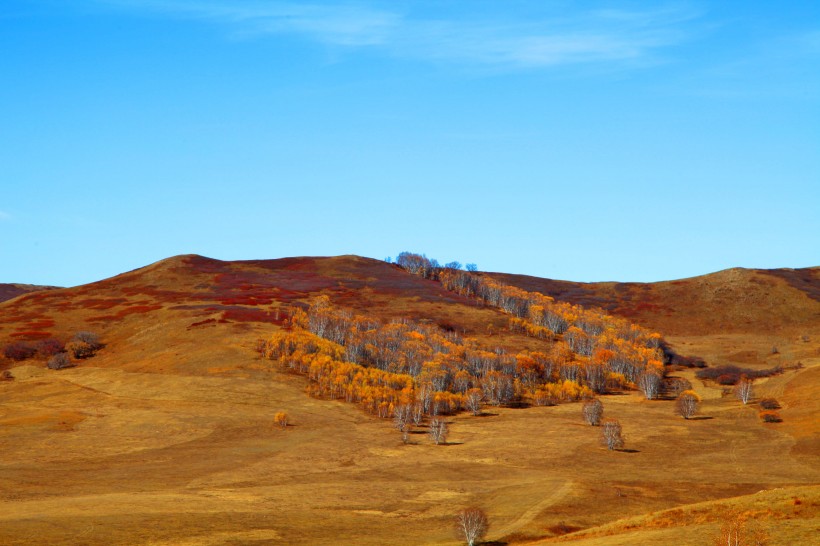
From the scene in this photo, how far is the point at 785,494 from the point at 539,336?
116m

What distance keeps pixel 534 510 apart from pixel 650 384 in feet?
238

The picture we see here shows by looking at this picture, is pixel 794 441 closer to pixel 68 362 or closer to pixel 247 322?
pixel 247 322

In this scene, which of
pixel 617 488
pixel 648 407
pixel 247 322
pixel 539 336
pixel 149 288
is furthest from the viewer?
pixel 149 288

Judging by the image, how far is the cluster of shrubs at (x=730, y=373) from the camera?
149975 mm

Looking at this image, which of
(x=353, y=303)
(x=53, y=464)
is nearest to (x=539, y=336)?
(x=353, y=303)

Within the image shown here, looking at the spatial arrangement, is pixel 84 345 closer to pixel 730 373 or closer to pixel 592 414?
pixel 592 414

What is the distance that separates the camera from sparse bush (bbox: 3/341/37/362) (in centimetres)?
14312

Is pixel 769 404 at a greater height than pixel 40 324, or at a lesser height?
lesser

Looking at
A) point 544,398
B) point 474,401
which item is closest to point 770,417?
point 544,398

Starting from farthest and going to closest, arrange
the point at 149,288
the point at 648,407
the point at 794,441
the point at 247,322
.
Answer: the point at 149,288, the point at 247,322, the point at 648,407, the point at 794,441

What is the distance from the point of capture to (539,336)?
174 metres

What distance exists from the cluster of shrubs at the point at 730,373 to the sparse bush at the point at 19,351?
11971cm

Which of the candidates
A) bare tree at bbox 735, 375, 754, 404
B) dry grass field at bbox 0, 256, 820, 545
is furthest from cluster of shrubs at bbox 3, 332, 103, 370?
bare tree at bbox 735, 375, 754, 404

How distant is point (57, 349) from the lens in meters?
146
